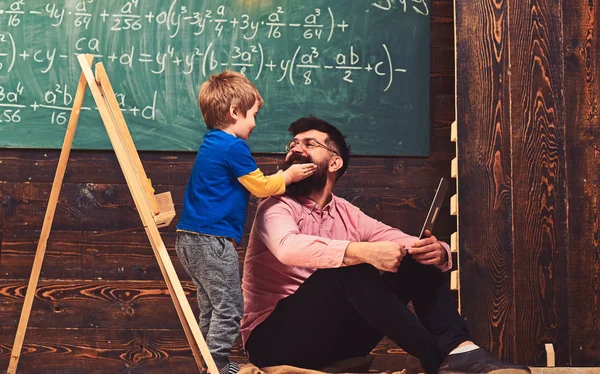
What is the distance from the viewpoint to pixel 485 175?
312cm

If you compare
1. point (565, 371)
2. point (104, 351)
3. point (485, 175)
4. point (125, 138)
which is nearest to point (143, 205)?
point (125, 138)

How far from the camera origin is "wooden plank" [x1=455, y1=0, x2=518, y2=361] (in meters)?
3.06

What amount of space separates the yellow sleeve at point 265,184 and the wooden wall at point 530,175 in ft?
3.12

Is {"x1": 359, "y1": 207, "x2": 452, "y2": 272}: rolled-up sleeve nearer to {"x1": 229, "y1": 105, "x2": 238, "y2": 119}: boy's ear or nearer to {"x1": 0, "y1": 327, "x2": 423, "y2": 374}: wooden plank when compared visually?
{"x1": 229, "y1": 105, "x2": 238, "y2": 119}: boy's ear

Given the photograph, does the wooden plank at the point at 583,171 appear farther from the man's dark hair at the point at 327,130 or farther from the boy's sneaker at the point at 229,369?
the boy's sneaker at the point at 229,369

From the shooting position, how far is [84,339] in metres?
3.22

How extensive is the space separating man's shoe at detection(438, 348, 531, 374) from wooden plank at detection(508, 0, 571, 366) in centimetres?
109

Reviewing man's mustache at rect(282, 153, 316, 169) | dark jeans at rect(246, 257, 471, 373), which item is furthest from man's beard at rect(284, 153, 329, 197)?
dark jeans at rect(246, 257, 471, 373)

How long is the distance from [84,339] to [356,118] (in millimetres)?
1426

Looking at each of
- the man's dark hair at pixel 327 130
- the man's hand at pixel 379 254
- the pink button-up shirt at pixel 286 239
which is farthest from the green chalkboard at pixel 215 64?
the man's hand at pixel 379 254

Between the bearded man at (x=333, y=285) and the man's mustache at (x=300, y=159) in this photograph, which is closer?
the bearded man at (x=333, y=285)

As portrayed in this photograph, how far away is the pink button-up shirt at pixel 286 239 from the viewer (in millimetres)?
2260

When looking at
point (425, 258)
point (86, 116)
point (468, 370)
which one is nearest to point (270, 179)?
point (425, 258)

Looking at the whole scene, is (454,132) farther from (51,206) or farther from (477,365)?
(51,206)
